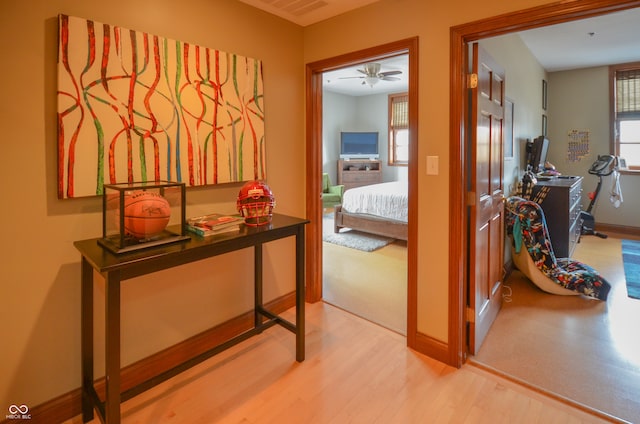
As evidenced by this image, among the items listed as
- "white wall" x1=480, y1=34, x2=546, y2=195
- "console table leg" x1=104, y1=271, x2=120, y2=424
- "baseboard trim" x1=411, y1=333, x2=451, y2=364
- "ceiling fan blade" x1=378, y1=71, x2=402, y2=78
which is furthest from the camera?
"ceiling fan blade" x1=378, y1=71, x2=402, y2=78

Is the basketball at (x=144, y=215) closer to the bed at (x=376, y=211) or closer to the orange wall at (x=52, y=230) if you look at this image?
the orange wall at (x=52, y=230)

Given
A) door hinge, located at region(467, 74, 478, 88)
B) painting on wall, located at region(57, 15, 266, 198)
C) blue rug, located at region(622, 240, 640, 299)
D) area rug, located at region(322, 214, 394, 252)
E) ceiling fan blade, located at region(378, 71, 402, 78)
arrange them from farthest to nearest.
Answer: ceiling fan blade, located at region(378, 71, 402, 78), area rug, located at region(322, 214, 394, 252), blue rug, located at region(622, 240, 640, 299), door hinge, located at region(467, 74, 478, 88), painting on wall, located at region(57, 15, 266, 198)

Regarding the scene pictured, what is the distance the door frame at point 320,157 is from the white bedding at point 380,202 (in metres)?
2.12

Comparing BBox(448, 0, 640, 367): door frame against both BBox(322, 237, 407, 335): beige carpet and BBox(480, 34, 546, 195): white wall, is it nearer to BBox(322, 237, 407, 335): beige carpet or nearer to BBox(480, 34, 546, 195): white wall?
BBox(322, 237, 407, 335): beige carpet

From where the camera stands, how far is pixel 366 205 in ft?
17.1

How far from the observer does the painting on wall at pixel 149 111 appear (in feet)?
5.44

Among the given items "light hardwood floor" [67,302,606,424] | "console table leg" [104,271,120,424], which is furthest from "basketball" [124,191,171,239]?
"light hardwood floor" [67,302,606,424]

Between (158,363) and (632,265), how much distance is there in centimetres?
497

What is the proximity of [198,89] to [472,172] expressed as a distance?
1.73 m

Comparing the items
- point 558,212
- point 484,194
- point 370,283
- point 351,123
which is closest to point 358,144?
point 351,123

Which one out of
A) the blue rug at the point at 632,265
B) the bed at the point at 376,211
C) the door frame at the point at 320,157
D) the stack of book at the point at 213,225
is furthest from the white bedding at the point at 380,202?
the stack of book at the point at 213,225

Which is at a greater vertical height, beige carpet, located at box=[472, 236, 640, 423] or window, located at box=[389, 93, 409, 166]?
window, located at box=[389, 93, 409, 166]

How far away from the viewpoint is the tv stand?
→ 8039 millimetres

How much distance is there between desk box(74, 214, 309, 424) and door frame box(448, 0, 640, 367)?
0.93 m
